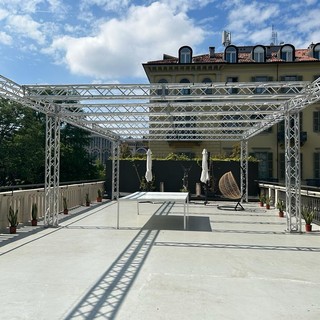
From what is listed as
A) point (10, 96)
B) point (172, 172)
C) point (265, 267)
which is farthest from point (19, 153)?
point (265, 267)

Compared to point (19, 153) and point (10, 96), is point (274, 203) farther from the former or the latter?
point (19, 153)

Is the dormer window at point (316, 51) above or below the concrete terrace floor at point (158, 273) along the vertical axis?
above

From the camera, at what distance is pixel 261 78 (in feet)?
93.5

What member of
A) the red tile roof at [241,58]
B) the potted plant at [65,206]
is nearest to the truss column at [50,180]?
the potted plant at [65,206]

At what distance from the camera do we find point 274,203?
1526 centimetres

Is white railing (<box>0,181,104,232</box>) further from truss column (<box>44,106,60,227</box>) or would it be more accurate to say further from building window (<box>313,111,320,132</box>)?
building window (<box>313,111,320,132</box>)

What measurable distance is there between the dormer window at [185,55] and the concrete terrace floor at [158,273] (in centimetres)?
2262

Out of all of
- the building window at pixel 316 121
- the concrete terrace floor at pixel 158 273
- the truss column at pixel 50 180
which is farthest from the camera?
the building window at pixel 316 121

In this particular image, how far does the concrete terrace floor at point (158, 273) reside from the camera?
3.77m

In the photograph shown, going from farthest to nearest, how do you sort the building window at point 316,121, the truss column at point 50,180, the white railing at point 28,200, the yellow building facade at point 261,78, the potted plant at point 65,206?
the building window at point 316,121 → the yellow building facade at point 261,78 → the potted plant at point 65,206 → the truss column at point 50,180 → the white railing at point 28,200

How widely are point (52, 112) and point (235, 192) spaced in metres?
8.26

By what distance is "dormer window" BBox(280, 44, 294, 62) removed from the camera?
2892cm

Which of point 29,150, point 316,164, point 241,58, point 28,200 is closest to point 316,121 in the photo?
point 316,164

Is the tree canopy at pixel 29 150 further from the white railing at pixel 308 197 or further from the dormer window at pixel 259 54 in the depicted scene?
the white railing at pixel 308 197
